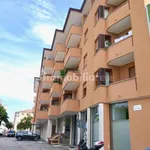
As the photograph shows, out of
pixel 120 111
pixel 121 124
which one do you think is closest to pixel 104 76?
pixel 120 111

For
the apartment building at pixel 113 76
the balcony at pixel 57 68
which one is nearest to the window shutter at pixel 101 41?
the apartment building at pixel 113 76

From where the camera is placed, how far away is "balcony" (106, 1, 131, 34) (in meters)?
15.0

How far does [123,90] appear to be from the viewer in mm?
13109

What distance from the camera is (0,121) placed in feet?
156

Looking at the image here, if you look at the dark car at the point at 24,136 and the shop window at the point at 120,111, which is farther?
the dark car at the point at 24,136

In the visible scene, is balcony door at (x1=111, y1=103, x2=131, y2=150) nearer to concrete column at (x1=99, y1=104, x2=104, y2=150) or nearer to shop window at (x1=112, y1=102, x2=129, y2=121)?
shop window at (x1=112, y1=102, x2=129, y2=121)

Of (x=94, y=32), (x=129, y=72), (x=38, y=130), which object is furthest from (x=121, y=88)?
(x=38, y=130)

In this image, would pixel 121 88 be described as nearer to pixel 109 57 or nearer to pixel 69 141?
pixel 109 57

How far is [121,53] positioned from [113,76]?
2.04 meters

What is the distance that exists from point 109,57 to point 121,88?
119 inches

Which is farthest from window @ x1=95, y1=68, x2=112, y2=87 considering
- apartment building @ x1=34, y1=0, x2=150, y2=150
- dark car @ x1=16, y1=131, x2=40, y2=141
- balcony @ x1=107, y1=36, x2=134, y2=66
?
dark car @ x1=16, y1=131, x2=40, y2=141

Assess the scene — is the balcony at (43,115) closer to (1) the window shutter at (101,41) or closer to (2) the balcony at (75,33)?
(2) the balcony at (75,33)

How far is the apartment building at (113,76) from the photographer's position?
11.8m

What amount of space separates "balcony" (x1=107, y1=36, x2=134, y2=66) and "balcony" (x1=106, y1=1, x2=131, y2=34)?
2.02 meters
